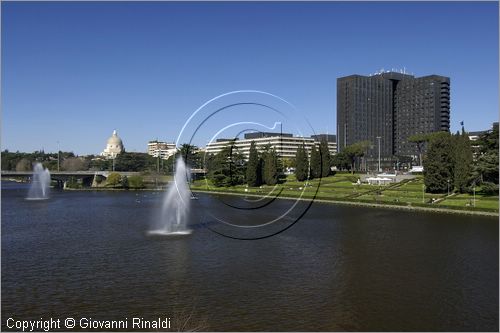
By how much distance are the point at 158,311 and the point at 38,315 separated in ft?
24.1

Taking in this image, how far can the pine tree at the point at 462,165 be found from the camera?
316ft

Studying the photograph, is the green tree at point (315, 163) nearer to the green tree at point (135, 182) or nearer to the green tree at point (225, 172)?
the green tree at point (225, 172)

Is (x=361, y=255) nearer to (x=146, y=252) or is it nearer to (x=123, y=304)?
(x=146, y=252)

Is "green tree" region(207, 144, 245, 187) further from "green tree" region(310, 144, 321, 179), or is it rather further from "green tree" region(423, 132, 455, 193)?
"green tree" region(423, 132, 455, 193)

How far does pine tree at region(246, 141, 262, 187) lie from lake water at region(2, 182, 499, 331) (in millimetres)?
81654

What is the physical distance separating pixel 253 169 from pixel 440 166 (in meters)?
60.7

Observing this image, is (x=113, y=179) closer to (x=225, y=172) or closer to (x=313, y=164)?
(x=225, y=172)

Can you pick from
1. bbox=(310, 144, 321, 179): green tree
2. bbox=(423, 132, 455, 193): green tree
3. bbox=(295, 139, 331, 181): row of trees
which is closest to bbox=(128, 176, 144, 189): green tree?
bbox=(295, 139, 331, 181): row of trees

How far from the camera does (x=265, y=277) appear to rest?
3884 cm

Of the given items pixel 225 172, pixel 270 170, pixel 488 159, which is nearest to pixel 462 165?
pixel 488 159

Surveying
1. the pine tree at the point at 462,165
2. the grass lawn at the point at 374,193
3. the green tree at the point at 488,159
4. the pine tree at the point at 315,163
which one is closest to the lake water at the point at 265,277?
the grass lawn at the point at 374,193

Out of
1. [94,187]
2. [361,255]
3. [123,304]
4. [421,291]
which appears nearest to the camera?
[123,304]

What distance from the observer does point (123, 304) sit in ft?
105

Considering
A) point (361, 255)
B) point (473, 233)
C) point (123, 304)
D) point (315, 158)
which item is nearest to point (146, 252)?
point (123, 304)
